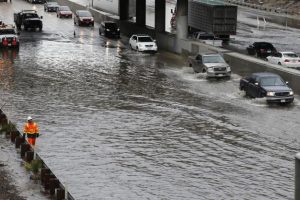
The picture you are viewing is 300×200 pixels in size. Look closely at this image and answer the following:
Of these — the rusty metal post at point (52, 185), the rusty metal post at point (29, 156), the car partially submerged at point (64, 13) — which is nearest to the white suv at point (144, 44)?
the car partially submerged at point (64, 13)

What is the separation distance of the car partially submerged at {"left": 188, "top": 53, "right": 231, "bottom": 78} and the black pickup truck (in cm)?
3124

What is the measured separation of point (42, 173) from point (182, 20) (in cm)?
3818

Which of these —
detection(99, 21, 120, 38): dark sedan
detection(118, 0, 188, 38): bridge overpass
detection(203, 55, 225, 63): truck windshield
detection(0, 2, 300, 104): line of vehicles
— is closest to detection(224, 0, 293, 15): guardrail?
detection(118, 0, 188, 38): bridge overpass

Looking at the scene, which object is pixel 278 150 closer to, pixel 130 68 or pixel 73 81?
pixel 73 81

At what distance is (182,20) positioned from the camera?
58125 millimetres

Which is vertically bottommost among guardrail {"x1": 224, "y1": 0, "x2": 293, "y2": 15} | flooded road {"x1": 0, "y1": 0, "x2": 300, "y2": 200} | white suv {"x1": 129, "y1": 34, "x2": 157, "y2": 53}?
flooded road {"x1": 0, "y1": 0, "x2": 300, "y2": 200}

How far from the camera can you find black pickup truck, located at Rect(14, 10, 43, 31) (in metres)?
74.3

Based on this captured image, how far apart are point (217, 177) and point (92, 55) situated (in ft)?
112

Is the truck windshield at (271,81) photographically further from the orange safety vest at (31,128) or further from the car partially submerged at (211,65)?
the orange safety vest at (31,128)

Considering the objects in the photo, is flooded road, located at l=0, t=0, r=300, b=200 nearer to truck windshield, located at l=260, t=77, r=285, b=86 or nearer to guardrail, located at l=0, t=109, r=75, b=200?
guardrail, located at l=0, t=109, r=75, b=200

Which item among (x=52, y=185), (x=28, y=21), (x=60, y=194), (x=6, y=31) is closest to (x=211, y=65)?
(x=6, y=31)

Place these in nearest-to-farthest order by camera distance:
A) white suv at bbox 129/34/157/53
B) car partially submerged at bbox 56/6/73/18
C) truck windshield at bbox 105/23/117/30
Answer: white suv at bbox 129/34/157/53 → truck windshield at bbox 105/23/117/30 → car partially submerged at bbox 56/6/73/18

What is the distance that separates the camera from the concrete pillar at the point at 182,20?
57594mm

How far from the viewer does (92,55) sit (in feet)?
183
